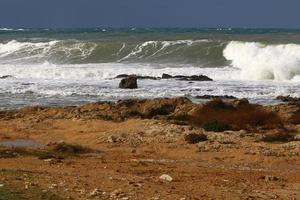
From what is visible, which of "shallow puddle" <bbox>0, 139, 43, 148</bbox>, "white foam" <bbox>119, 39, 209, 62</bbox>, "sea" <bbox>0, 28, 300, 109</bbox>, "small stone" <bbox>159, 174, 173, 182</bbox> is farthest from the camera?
"white foam" <bbox>119, 39, 209, 62</bbox>

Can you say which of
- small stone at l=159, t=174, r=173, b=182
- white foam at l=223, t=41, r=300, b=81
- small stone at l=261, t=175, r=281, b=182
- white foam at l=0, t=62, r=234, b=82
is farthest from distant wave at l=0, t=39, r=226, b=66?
small stone at l=159, t=174, r=173, b=182

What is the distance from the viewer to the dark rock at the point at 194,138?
15.1 metres

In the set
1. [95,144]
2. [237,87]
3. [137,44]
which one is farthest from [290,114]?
[137,44]

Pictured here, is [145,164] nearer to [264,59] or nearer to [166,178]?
[166,178]

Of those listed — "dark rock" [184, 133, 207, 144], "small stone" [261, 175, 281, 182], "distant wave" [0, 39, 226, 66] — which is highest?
"small stone" [261, 175, 281, 182]

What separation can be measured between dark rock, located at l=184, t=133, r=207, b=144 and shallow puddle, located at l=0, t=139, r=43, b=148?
3351mm

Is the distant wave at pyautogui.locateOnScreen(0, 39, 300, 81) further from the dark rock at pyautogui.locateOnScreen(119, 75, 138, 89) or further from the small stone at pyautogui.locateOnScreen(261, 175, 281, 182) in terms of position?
the small stone at pyautogui.locateOnScreen(261, 175, 281, 182)

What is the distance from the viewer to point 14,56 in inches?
2108

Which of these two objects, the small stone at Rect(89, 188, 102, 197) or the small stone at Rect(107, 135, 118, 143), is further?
the small stone at Rect(107, 135, 118, 143)

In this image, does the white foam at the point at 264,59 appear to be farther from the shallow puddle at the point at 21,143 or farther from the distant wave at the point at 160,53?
the shallow puddle at the point at 21,143

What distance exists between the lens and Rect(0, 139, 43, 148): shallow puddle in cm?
1532

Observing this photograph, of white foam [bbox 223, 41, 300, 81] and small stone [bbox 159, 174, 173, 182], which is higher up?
small stone [bbox 159, 174, 173, 182]

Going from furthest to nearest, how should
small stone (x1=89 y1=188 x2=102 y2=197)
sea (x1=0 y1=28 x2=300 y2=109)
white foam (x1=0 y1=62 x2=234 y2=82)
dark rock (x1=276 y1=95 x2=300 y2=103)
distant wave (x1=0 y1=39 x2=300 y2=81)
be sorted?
distant wave (x1=0 y1=39 x2=300 y2=81) < white foam (x1=0 y1=62 x2=234 y2=82) < sea (x1=0 y1=28 x2=300 y2=109) < dark rock (x1=276 y1=95 x2=300 y2=103) < small stone (x1=89 y1=188 x2=102 y2=197)

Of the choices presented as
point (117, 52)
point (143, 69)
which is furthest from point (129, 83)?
point (117, 52)
